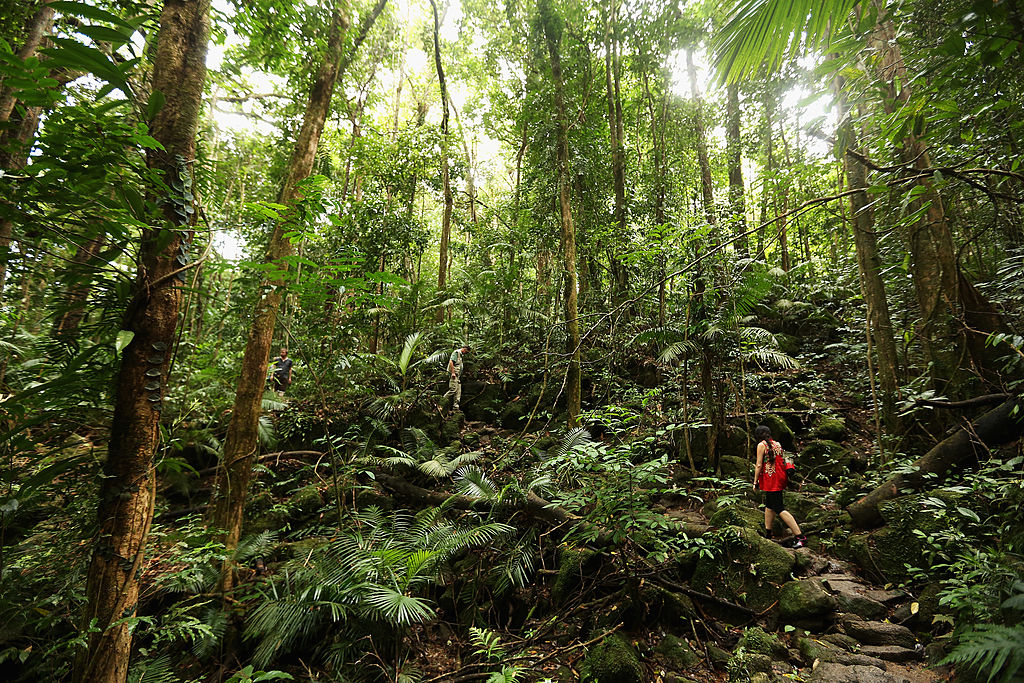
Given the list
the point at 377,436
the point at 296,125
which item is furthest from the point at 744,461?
the point at 296,125

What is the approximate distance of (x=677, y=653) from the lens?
3.47 meters

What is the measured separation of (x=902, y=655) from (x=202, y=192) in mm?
5979

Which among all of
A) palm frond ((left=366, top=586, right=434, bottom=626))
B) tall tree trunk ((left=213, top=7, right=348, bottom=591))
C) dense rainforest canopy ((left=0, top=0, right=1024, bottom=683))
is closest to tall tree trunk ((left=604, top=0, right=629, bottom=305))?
dense rainforest canopy ((left=0, top=0, right=1024, bottom=683))

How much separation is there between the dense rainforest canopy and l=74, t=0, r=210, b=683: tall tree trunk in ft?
0.06

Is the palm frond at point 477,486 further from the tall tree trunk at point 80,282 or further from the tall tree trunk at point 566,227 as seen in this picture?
the tall tree trunk at point 80,282

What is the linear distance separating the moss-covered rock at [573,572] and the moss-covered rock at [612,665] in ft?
2.69

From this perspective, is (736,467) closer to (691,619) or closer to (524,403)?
(691,619)

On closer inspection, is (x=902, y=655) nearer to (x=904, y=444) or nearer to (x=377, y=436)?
(x=904, y=444)

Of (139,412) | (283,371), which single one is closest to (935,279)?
(139,412)

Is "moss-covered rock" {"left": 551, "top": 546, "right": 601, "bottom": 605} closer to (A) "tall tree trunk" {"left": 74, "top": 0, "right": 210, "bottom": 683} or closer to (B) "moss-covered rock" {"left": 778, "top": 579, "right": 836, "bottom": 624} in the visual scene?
(B) "moss-covered rock" {"left": 778, "top": 579, "right": 836, "bottom": 624}

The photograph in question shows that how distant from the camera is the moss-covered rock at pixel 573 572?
169 inches

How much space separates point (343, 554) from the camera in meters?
4.60

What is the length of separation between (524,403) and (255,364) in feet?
17.4

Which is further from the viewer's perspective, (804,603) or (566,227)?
(566,227)
